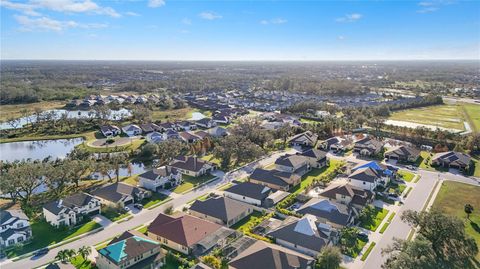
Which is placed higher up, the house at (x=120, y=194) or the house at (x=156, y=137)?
the house at (x=120, y=194)

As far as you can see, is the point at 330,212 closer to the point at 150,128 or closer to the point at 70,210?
the point at 70,210

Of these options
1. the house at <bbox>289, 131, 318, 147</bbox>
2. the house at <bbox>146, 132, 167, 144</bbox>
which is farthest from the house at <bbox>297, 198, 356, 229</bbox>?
the house at <bbox>146, 132, 167, 144</bbox>

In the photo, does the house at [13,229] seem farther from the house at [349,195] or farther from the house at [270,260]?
the house at [349,195]

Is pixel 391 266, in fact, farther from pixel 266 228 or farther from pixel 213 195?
pixel 213 195

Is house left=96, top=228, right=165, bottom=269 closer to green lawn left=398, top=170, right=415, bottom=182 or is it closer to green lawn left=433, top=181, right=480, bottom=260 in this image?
green lawn left=433, top=181, right=480, bottom=260

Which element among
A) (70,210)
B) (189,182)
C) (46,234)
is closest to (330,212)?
(189,182)

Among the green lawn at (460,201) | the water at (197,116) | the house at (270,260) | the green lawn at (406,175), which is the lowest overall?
the water at (197,116)

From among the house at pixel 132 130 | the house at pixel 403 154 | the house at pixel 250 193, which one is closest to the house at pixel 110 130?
the house at pixel 132 130
